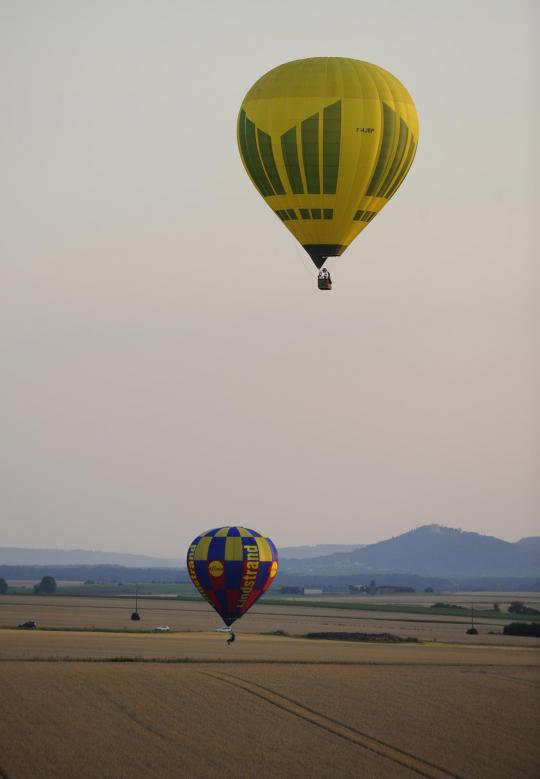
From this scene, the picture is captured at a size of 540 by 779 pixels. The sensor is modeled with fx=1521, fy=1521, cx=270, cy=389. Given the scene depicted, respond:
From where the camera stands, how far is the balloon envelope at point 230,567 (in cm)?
7150

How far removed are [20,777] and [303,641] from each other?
149 ft

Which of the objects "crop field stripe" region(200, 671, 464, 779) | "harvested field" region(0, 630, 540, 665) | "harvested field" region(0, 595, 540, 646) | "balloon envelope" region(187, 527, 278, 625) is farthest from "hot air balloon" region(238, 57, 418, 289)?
"harvested field" region(0, 595, 540, 646)

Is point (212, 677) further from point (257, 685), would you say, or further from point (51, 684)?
point (51, 684)

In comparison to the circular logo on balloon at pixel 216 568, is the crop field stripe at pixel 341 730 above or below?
below

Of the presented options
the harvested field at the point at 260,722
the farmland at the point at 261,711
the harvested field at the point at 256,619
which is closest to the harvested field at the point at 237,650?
the farmland at the point at 261,711

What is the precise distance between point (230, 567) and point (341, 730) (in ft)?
88.3

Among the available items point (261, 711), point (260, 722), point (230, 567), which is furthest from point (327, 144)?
point (230, 567)

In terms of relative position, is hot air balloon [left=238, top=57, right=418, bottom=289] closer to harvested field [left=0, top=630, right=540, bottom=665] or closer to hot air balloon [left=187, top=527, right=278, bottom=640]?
harvested field [left=0, top=630, right=540, bottom=665]

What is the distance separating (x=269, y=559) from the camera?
73875mm

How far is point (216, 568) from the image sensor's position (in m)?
71.6

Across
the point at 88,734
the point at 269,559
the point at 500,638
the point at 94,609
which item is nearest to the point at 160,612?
the point at 94,609

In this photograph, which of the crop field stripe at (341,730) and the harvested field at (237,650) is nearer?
the crop field stripe at (341,730)

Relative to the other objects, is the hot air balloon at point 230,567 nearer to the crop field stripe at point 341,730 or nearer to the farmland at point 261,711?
the farmland at point 261,711

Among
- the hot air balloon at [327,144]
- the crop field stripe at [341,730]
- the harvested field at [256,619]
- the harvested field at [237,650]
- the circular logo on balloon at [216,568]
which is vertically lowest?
the crop field stripe at [341,730]
